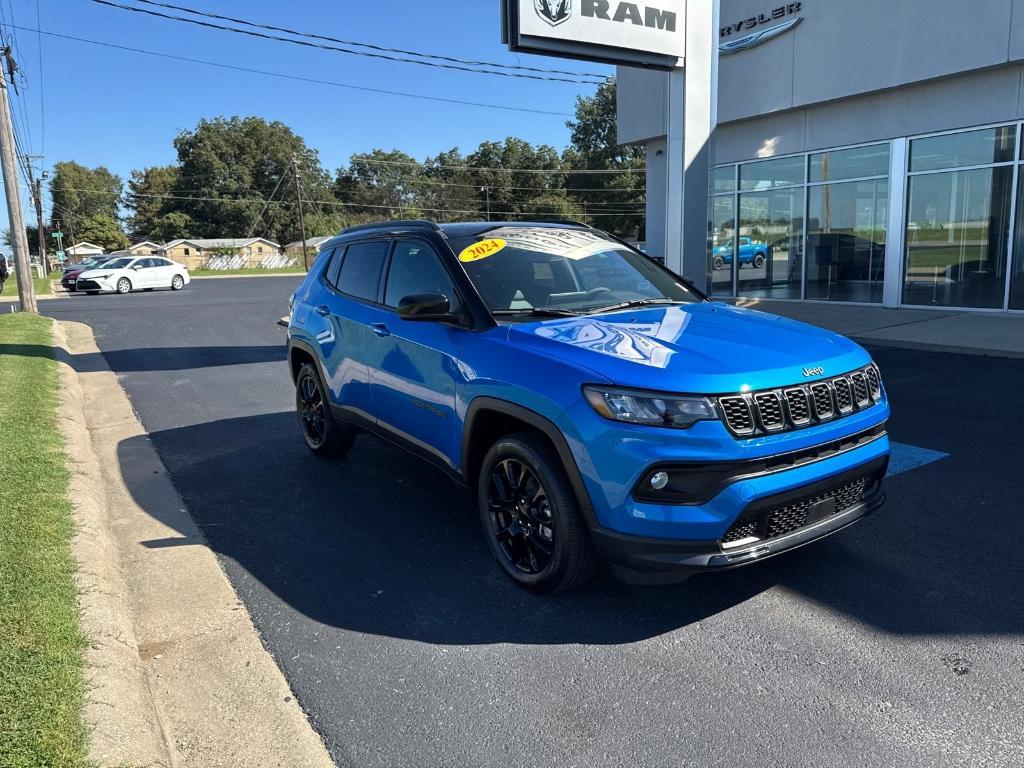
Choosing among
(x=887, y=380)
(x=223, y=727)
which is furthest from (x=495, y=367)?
(x=887, y=380)

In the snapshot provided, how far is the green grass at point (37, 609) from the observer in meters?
2.37

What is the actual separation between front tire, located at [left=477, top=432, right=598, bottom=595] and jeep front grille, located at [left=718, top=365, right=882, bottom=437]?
2.56 ft

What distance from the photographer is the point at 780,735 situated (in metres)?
2.57

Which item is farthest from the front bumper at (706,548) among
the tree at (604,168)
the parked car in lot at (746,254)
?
the tree at (604,168)

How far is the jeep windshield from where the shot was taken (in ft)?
13.4

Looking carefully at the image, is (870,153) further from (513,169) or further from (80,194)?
(80,194)

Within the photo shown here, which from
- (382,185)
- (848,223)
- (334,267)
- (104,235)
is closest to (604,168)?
(382,185)

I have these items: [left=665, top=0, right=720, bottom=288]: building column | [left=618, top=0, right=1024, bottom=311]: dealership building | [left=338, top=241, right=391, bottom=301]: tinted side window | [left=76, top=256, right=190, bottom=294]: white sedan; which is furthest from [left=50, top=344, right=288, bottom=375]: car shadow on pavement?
[left=76, top=256, right=190, bottom=294]: white sedan

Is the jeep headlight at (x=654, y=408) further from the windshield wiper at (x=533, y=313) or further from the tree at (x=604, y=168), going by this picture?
the tree at (x=604, y=168)

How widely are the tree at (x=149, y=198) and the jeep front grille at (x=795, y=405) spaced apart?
11242 centimetres

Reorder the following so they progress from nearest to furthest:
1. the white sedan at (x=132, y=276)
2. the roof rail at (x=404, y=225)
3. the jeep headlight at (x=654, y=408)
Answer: the jeep headlight at (x=654, y=408) → the roof rail at (x=404, y=225) → the white sedan at (x=132, y=276)

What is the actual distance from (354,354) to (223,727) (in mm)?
2722

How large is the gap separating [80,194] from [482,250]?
465 ft

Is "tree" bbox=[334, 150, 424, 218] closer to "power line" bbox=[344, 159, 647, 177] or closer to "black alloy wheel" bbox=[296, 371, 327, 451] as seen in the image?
"power line" bbox=[344, 159, 647, 177]
